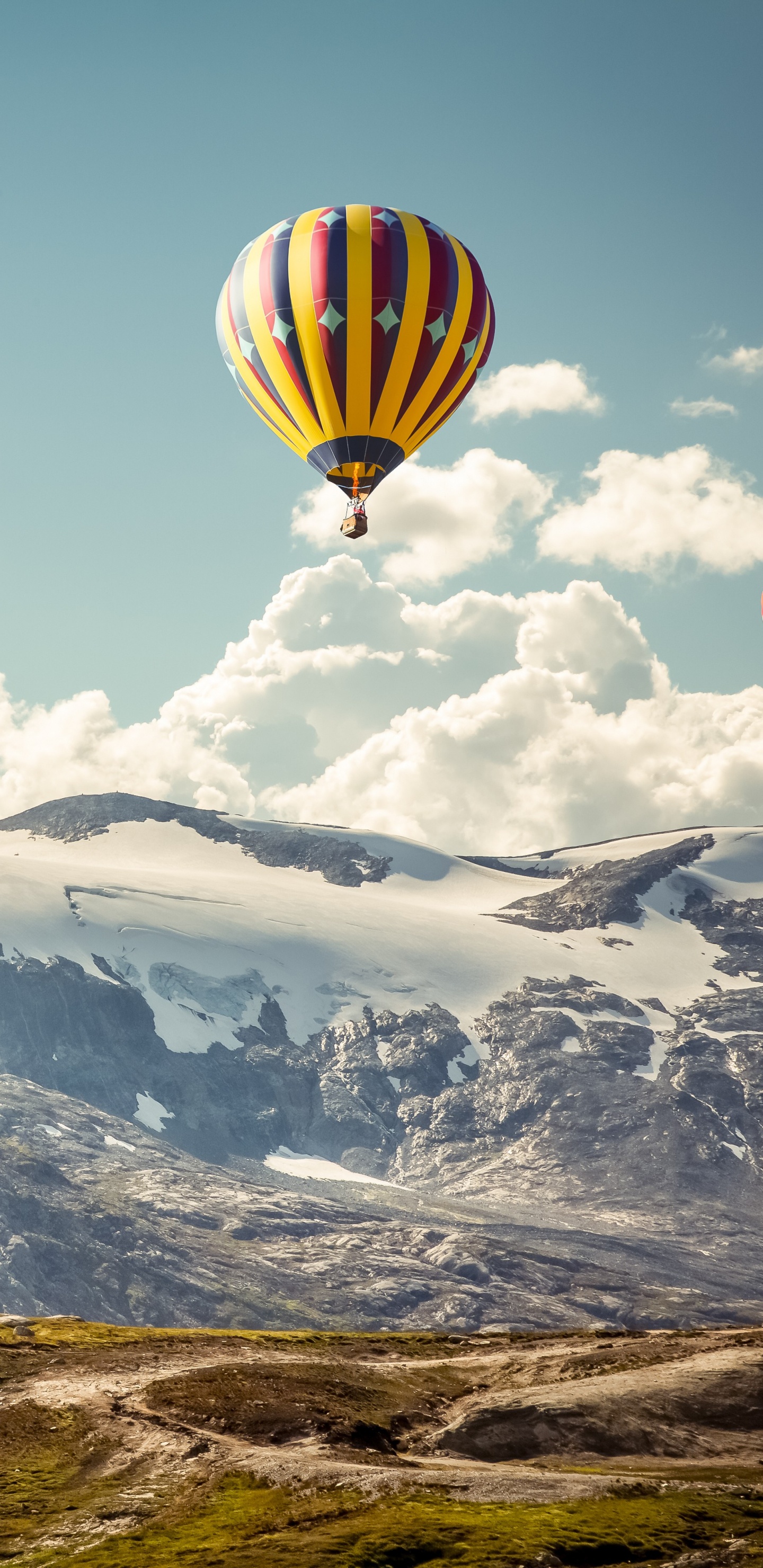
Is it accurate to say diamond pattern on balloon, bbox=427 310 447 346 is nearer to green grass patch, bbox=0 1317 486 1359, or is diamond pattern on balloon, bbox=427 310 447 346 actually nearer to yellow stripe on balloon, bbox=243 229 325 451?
yellow stripe on balloon, bbox=243 229 325 451

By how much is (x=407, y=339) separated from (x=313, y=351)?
6.64 m

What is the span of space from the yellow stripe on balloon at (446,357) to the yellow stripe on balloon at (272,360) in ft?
19.3

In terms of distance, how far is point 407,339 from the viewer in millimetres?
84438

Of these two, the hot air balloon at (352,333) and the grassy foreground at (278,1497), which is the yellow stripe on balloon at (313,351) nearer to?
the hot air balloon at (352,333)

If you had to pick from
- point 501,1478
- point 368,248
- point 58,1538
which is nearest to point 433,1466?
point 501,1478

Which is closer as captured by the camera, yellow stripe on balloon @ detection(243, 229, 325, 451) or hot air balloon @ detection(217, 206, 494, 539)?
hot air balloon @ detection(217, 206, 494, 539)

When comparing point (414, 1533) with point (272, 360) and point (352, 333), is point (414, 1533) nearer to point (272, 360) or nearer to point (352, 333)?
point (352, 333)

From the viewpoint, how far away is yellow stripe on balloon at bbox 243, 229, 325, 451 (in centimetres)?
8450

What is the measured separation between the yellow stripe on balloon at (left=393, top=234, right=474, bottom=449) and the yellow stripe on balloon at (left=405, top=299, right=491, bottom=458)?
126cm

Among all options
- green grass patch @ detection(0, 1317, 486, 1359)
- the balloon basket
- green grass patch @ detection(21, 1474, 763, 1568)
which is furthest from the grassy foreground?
the balloon basket

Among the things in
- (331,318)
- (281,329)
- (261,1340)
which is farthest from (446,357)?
(261,1340)

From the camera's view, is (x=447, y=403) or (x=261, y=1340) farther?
(x=447, y=403)

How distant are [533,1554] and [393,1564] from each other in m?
3.56

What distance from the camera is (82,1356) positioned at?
201ft
